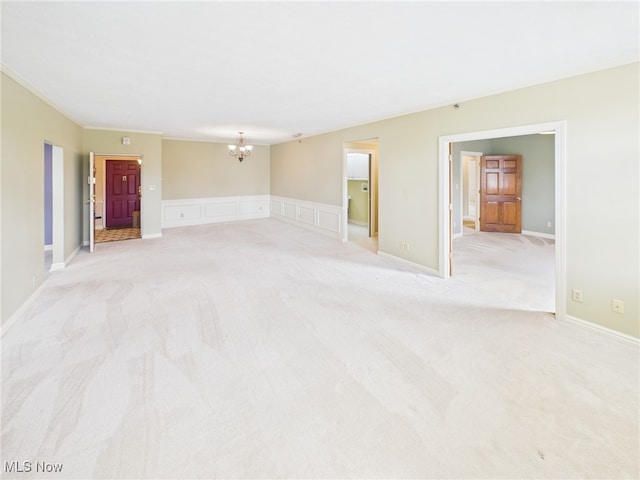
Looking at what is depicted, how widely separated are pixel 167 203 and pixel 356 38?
26.4 ft

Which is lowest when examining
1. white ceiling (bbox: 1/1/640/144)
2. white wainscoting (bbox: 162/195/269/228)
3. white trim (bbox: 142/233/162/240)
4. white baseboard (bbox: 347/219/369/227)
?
white trim (bbox: 142/233/162/240)

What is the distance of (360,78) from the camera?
354cm

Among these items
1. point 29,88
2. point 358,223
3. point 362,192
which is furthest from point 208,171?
point 29,88

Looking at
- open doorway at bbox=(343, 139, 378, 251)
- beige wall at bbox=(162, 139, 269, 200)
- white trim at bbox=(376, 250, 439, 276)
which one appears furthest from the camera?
→ beige wall at bbox=(162, 139, 269, 200)

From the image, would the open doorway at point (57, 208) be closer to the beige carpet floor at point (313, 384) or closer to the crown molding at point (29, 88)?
the crown molding at point (29, 88)

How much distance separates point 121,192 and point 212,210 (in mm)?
2444

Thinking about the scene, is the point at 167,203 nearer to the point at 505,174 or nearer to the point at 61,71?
the point at 61,71

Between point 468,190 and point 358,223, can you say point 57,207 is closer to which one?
point 358,223

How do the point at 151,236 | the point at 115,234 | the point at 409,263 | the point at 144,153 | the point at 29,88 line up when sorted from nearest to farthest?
the point at 29,88 → the point at 409,263 → the point at 144,153 → the point at 151,236 → the point at 115,234

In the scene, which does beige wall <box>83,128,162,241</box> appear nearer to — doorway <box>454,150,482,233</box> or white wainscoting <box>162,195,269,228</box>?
white wainscoting <box>162,195,269,228</box>

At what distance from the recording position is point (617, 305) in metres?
3.04

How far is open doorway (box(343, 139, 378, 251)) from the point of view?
291 inches

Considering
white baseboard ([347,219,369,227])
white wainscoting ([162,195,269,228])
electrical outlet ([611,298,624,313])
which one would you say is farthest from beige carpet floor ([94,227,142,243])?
electrical outlet ([611,298,624,313])

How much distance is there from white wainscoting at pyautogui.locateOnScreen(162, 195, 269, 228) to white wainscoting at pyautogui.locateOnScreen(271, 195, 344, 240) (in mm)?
550
